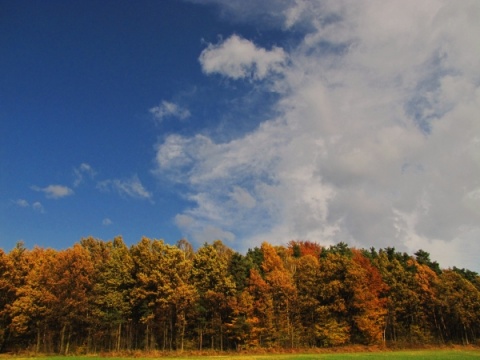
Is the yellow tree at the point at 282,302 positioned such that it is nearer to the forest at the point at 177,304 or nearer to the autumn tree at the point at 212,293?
the forest at the point at 177,304

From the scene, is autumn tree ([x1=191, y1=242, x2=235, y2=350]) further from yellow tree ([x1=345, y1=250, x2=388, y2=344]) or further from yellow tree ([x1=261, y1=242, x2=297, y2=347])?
yellow tree ([x1=345, y1=250, x2=388, y2=344])

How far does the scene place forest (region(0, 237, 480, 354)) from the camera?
7219cm

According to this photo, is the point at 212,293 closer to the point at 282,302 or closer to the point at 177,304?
the point at 177,304

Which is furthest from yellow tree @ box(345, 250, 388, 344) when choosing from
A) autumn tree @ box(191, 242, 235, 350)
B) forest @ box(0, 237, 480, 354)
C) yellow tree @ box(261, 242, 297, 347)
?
autumn tree @ box(191, 242, 235, 350)

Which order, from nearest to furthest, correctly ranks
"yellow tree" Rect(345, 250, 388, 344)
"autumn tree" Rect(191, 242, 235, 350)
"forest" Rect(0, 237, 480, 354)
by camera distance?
"forest" Rect(0, 237, 480, 354) → "autumn tree" Rect(191, 242, 235, 350) → "yellow tree" Rect(345, 250, 388, 344)

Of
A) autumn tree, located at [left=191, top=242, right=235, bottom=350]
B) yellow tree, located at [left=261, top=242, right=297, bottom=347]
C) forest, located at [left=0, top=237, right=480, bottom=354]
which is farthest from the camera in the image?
yellow tree, located at [left=261, top=242, right=297, bottom=347]

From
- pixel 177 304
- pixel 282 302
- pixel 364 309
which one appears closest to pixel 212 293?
pixel 177 304

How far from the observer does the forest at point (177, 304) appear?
7219cm

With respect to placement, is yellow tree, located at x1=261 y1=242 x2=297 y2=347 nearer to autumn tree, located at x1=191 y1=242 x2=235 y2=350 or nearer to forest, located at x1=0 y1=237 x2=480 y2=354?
forest, located at x1=0 y1=237 x2=480 y2=354

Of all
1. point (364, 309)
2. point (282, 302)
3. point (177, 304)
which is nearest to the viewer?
point (177, 304)

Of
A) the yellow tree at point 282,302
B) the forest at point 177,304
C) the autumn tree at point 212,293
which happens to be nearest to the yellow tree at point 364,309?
the forest at point 177,304

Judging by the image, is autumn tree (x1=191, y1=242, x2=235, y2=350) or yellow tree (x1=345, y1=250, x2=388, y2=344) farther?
yellow tree (x1=345, y1=250, x2=388, y2=344)

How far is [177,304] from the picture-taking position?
7294 centimetres

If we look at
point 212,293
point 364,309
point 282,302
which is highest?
point 212,293
